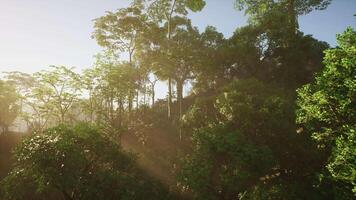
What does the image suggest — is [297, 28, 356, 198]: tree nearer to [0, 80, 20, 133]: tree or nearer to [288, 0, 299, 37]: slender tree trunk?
[288, 0, 299, 37]: slender tree trunk

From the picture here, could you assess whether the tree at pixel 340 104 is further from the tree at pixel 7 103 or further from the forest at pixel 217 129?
the tree at pixel 7 103

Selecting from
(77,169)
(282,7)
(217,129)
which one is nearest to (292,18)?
(282,7)

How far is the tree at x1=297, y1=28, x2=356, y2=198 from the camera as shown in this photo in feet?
38.1

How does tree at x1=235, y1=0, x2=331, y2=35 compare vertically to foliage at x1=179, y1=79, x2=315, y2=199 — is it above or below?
above

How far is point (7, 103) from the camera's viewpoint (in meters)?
46.5

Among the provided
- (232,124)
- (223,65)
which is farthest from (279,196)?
(223,65)

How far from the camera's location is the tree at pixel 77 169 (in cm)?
1497

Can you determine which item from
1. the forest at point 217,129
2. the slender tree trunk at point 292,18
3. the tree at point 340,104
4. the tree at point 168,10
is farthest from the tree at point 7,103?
the tree at point 340,104

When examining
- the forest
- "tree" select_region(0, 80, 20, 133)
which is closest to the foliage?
the forest

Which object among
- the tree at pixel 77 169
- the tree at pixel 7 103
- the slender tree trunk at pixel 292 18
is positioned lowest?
the tree at pixel 77 169

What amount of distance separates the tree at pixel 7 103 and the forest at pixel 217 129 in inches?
535

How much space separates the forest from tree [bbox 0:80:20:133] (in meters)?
13.6

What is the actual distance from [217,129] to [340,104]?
27.6ft

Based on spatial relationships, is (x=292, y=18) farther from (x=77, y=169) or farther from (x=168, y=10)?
(x=77, y=169)
